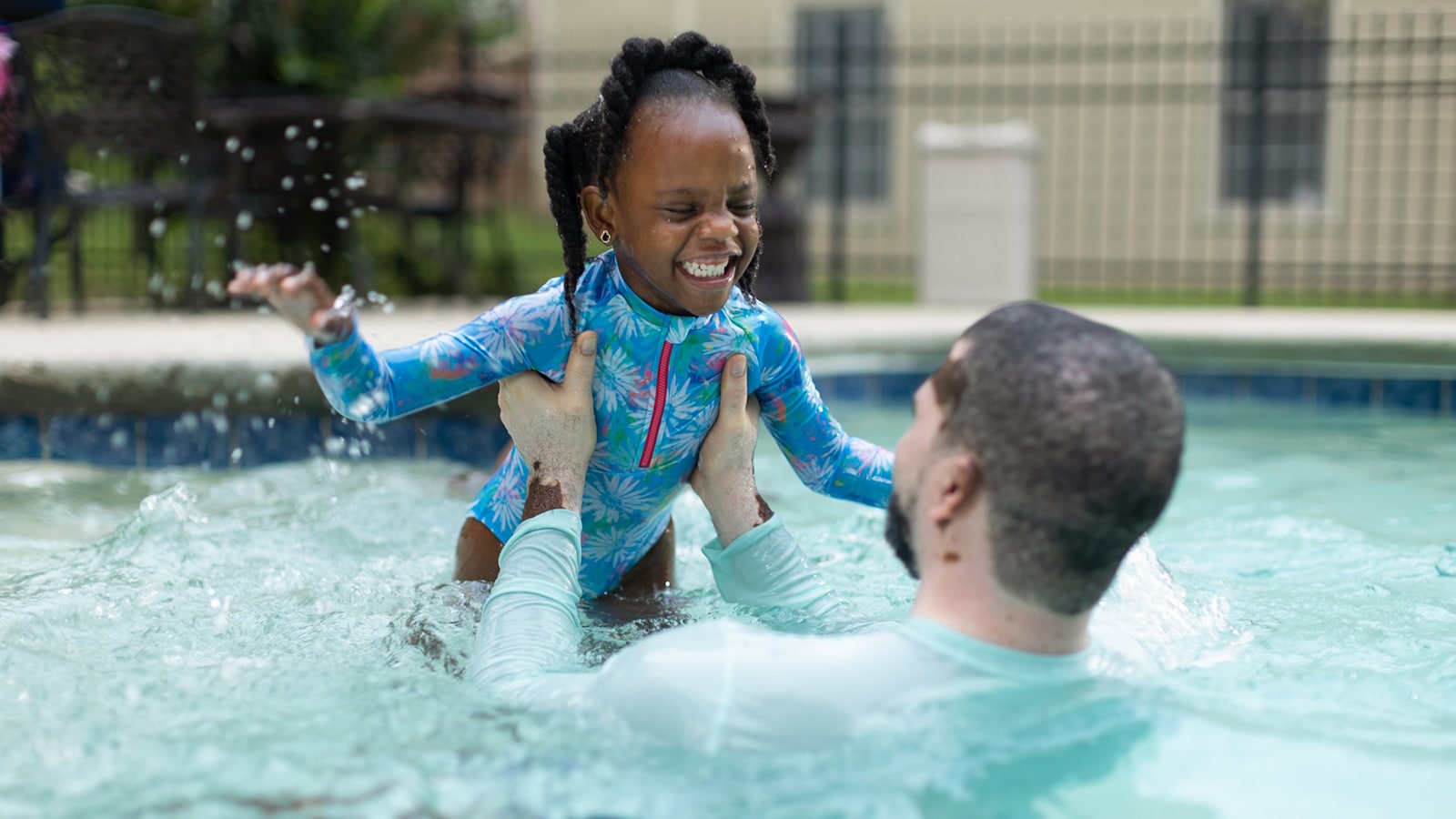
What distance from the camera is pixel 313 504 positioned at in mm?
4742

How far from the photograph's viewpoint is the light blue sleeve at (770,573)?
3.12 m

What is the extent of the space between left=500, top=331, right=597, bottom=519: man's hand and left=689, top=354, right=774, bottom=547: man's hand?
0.96 feet

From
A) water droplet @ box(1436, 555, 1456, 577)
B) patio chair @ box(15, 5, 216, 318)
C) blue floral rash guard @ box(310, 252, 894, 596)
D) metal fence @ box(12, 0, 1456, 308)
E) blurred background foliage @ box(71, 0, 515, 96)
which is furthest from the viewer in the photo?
metal fence @ box(12, 0, 1456, 308)

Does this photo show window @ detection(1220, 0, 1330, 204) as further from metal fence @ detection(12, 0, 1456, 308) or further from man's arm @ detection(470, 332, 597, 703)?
man's arm @ detection(470, 332, 597, 703)

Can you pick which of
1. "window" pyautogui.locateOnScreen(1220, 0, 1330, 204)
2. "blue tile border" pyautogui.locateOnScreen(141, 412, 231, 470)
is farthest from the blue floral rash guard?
"window" pyautogui.locateOnScreen(1220, 0, 1330, 204)

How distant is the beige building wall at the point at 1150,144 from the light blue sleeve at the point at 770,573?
1250 centimetres

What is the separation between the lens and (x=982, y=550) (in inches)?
80.0

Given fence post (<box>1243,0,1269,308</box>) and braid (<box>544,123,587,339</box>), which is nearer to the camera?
braid (<box>544,123,587,339</box>)

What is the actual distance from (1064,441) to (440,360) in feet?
4.71

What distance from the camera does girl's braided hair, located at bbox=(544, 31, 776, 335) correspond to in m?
2.88

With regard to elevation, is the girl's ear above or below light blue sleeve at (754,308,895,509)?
above

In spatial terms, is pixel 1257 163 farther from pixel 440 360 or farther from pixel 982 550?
pixel 982 550

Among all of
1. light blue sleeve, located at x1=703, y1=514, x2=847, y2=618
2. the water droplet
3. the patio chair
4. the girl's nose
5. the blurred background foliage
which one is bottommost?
the water droplet

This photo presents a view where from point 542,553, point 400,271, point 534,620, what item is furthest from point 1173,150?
point 534,620
